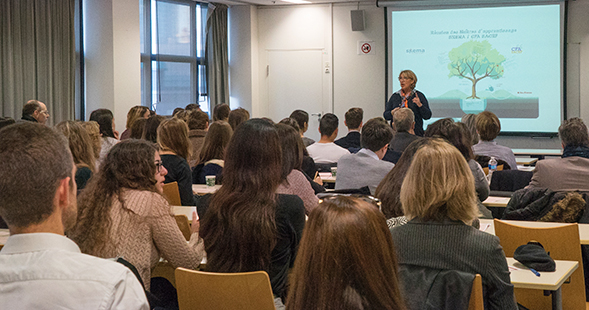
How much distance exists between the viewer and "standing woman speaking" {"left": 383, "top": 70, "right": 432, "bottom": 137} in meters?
7.76

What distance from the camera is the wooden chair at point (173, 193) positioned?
4.14m

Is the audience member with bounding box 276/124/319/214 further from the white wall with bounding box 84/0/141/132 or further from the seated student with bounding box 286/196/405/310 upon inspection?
the white wall with bounding box 84/0/141/132

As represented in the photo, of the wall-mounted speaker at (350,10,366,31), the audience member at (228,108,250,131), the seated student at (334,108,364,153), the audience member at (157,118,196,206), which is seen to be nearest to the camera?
the audience member at (157,118,196,206)

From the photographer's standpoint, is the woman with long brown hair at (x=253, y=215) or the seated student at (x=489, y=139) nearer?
the woman with long brown hair at (x=253, y=215)

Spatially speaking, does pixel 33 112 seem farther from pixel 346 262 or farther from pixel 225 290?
pixel 346 262

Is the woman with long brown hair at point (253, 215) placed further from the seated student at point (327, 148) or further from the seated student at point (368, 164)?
the seated student at point (327, 148)

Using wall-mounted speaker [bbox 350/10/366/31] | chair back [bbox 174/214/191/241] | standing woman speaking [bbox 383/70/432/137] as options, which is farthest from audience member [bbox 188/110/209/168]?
wall-mounted speaker [bbox 350/10/366/31]

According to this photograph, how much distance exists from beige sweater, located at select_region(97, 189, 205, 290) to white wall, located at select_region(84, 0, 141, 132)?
6188 mm

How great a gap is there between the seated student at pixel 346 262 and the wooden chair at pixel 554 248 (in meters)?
1.74

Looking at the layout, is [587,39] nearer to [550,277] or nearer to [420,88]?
[420,88]

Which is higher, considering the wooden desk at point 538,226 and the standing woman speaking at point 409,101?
the standing woman speaking at point 409,101

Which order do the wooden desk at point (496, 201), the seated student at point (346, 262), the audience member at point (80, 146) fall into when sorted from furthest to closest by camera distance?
1. the wooden desk at point (496, 201)
2. the audience member at point (80, 146)
3. the seated student at point (346, 262)

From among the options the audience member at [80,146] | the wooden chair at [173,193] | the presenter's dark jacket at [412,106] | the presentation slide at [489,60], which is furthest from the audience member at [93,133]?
the presentation slide at [489,60]

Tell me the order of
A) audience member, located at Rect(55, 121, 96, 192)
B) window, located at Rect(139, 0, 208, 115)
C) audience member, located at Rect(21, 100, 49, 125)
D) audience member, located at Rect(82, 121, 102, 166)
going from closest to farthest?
audience member, located at Rect(55, 121, 96, 192)
audience member, located at Rect(82, 121, 102, 166)
audience member, located at Rect(21, 100, 49, 125)
window, located at Rect(139, 0, 208, 115)
